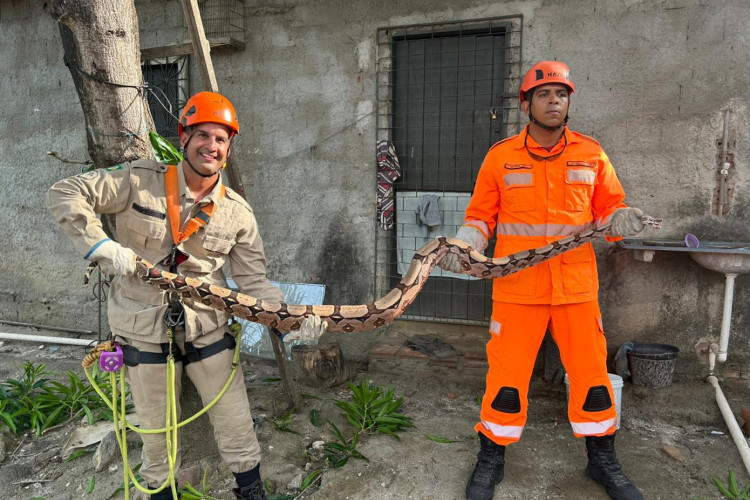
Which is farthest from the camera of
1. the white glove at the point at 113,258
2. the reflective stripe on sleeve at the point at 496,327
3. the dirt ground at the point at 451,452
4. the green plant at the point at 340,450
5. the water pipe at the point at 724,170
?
the water pipe at the point at 724,170

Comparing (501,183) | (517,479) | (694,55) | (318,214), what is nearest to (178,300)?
(501,183)

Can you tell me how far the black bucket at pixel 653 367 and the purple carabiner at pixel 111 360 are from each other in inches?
175

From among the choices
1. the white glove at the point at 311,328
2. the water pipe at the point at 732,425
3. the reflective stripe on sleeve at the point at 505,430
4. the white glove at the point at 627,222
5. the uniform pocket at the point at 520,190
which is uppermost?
the uniform pocket at the point at 520,190

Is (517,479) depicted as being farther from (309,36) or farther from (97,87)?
(309,36)

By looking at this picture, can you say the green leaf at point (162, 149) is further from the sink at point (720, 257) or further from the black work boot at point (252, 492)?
the sink at point (720, 257)

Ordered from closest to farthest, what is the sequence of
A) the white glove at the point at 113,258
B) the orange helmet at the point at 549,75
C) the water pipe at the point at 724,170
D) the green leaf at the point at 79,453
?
the white glove at the point at 113,258 < the orange helmet at the point at 549,75 < the green leaf at the point at 79,453 < the water pipe at the point at 724,170

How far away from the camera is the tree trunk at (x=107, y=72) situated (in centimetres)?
366

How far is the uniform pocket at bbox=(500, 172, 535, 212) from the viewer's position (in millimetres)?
3668

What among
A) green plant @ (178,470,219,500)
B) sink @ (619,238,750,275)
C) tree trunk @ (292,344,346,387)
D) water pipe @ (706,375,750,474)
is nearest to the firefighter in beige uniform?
green plant @ (178,470,219,500)

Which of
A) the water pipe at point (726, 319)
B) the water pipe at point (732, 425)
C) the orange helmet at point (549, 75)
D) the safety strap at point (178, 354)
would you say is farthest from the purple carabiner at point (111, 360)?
the water pipe at point (726, 319)

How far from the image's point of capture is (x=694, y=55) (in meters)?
4.95

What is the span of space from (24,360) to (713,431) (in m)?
7.93

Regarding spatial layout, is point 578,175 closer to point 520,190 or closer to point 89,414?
point 520,190

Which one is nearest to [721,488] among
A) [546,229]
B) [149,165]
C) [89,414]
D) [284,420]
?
[546,229]
